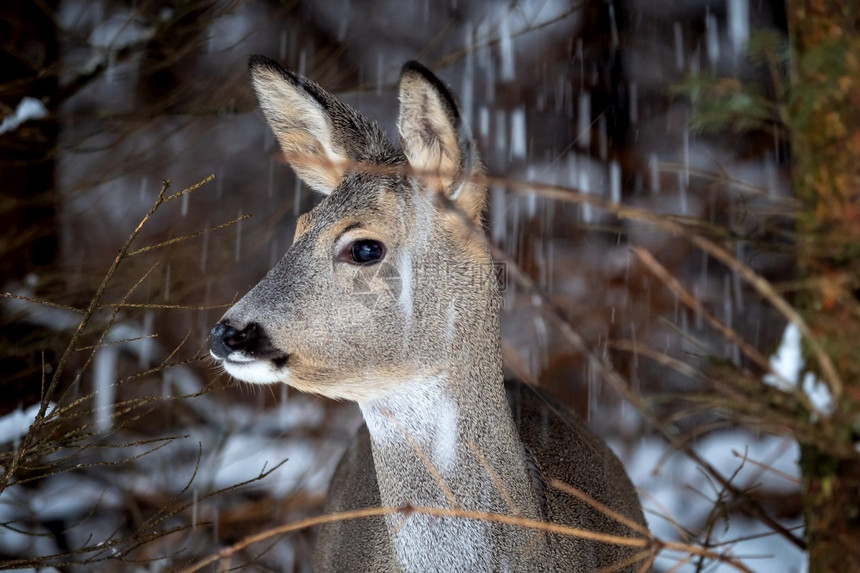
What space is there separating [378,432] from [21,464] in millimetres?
1033

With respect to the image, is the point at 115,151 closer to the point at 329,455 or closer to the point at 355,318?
the point at 329,455

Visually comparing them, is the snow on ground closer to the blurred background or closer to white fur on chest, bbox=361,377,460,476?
the blurred background

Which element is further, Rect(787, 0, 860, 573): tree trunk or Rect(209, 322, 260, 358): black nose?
Rect(209, 322, 260, 358): black nose

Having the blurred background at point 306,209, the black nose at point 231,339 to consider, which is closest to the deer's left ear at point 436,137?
the black nose at point 231,339

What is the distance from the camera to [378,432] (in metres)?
2.86

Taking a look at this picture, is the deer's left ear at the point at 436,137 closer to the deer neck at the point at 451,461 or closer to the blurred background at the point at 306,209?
the deer neck at the point at 451,461

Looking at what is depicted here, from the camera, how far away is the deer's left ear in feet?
8.37

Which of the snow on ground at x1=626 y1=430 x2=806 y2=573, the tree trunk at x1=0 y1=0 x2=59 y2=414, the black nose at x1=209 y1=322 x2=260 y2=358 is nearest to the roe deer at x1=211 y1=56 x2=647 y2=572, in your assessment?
the black nose at x1=209 y1=322 x2=260 y2=358

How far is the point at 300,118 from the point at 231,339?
1026 mm

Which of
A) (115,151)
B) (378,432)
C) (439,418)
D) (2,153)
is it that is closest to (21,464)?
(378,432)

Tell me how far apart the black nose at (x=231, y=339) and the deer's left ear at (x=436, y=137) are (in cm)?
65

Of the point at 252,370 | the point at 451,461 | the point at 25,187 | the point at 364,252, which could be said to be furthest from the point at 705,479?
the point at 25,187

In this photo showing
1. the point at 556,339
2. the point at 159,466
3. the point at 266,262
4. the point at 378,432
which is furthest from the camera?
the point at 266,262

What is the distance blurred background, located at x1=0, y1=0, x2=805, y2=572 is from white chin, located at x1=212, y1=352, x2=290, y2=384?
2.20 metres
